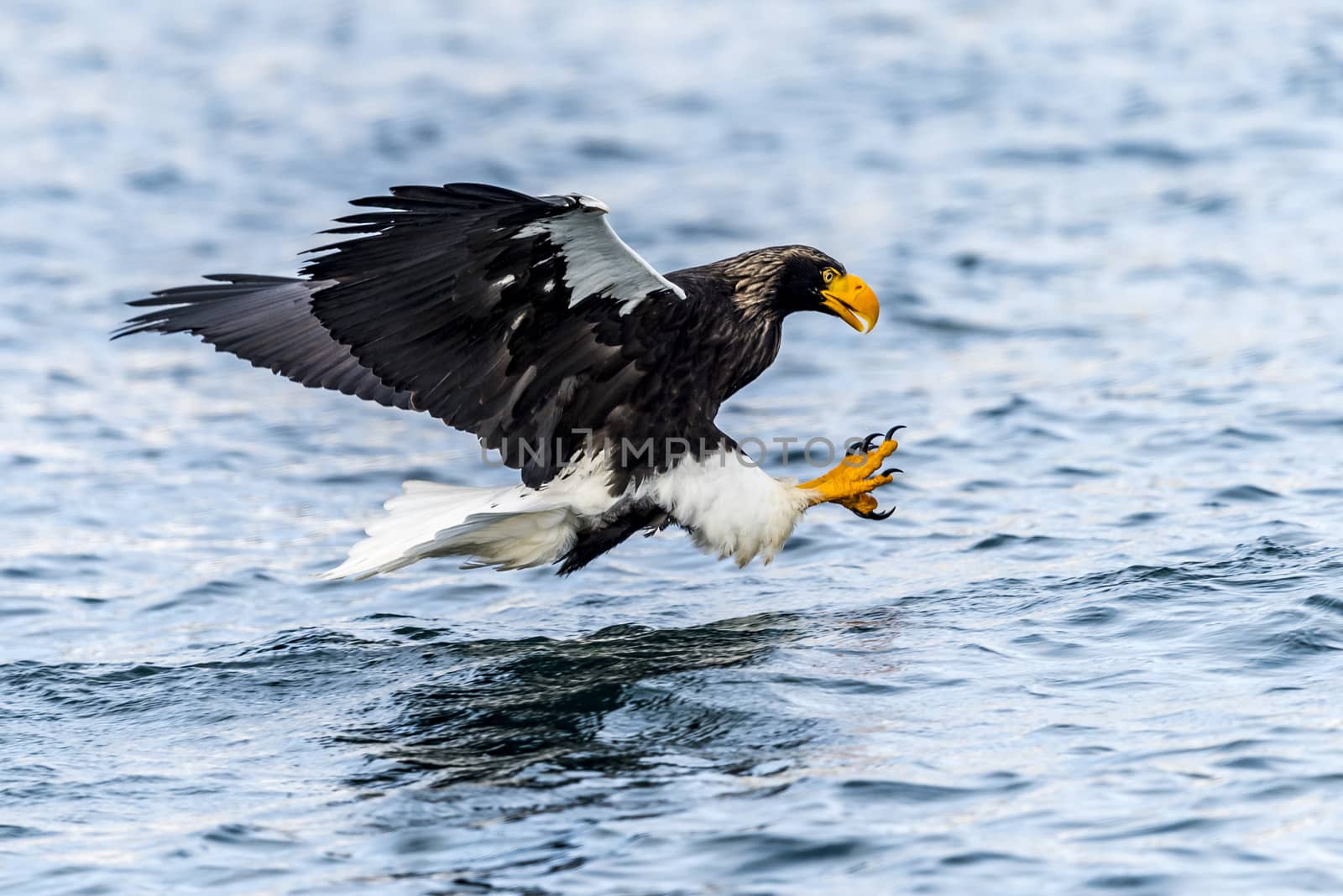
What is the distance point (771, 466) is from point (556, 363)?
2899 mm

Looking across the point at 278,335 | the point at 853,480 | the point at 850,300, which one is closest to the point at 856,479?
the point at 853,480

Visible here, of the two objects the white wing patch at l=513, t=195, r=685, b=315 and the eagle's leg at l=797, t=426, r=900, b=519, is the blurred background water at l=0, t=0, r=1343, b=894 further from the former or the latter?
the white wing patch at l=513, t=195, r=685, b=315

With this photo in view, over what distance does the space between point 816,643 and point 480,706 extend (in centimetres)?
119

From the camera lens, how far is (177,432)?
9.79 meters

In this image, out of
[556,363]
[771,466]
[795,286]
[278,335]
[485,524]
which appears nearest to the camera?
[556,363]

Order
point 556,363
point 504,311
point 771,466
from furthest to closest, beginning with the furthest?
point 771,466 → point 556,363 → point 504,311

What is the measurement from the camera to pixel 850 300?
6.62 metres

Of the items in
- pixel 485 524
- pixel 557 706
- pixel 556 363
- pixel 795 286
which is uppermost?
pixel 795 286

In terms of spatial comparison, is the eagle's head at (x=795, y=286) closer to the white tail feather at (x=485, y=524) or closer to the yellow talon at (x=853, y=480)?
the yellow talon at (x=853, y=480)

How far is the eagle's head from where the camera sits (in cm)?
646

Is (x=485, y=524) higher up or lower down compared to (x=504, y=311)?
lower down

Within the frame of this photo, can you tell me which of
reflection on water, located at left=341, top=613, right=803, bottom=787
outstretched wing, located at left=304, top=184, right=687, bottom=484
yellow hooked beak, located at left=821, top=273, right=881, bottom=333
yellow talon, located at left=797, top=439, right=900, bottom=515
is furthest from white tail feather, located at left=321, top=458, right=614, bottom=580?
yellow hooked beak, located at left=821, top=273, right=881, bottom=333

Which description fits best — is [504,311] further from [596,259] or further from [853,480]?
[853,480]

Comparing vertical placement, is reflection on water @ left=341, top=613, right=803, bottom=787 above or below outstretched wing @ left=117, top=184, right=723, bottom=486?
below
